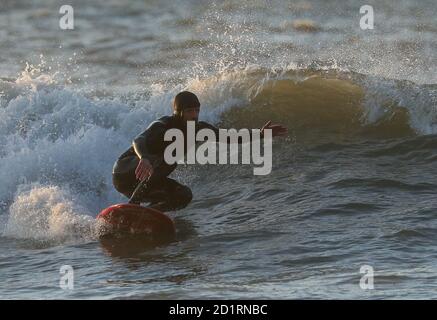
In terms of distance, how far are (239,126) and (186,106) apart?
494 centimetres

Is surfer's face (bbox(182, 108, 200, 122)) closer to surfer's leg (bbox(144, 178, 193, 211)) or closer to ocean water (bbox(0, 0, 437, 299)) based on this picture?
surfer's leg (bbox(144, 178, 193, 211))

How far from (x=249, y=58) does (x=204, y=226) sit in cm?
748

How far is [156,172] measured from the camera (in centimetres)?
1022

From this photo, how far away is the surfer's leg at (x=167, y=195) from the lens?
10.4 m

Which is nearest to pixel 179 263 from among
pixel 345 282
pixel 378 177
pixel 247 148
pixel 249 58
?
pixel 345 282

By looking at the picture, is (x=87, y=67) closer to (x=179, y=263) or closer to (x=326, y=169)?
(x=326, y=169)

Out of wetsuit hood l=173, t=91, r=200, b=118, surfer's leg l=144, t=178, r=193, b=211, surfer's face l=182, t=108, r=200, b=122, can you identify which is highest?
wetsuit hood l=173, t=91, r=200, b=118

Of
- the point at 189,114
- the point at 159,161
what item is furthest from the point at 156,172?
the point at 189,114

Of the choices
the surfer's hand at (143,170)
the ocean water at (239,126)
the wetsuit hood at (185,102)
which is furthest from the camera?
the wetsuit hood at (185,102)

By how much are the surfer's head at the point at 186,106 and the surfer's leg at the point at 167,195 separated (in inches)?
30.9

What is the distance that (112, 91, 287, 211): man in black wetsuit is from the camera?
9.97 m

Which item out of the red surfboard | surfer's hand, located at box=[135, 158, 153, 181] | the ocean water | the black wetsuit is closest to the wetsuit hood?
the black wetsuit

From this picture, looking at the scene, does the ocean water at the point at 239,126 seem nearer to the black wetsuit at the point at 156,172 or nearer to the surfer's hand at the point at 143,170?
the black wetsuit at the point at 156,172

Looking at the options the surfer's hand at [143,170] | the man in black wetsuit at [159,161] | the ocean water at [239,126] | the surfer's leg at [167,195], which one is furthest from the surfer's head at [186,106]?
the ocean water at [239,126]
